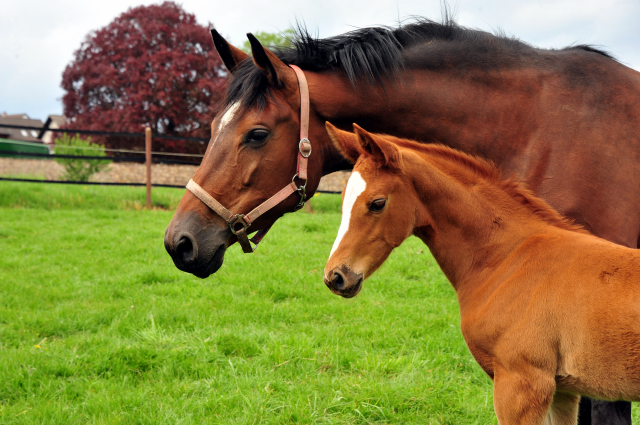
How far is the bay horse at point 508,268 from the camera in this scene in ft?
5.80

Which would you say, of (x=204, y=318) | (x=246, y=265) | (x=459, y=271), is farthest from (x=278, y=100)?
(x=246, y=265)

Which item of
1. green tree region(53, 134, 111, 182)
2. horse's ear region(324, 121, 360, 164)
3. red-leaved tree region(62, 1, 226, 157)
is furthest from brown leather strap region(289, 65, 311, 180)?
red-leaved tree region(62, 1, 226, 157)

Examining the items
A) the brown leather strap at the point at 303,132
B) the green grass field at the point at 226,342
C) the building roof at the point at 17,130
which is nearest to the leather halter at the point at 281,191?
the brown leather strap at the point at 303,132

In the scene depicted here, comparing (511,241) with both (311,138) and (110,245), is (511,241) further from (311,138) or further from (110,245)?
(110,245)

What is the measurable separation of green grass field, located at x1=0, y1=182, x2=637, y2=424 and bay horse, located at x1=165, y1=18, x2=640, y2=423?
1.25 m

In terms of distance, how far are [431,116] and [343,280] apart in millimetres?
1120

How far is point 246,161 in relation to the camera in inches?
96.7

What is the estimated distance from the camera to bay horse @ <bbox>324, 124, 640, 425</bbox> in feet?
5.80

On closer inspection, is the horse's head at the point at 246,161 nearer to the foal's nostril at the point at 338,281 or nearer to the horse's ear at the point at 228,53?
the horse's ear at the point at 228,53

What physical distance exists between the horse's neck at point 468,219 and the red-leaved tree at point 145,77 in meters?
20.1

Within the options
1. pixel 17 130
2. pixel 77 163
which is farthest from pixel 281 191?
pixel 17 130

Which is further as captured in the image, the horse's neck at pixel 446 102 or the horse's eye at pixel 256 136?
the horse's neck at pixel 446 102

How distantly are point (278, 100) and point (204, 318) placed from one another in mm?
2515

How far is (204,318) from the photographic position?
4.30 metres
